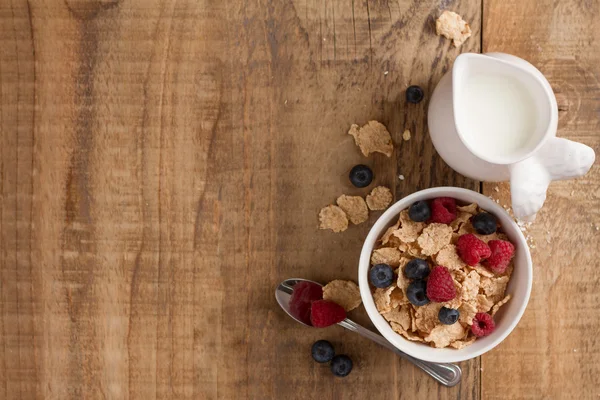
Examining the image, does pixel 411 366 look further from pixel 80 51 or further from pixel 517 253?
pixel 80 51

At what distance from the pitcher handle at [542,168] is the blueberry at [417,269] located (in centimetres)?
15

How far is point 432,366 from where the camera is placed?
1062mm

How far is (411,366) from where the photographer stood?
1080mm

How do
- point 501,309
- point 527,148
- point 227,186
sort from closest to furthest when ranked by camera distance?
point 527,148
point 501,309
point 227,186

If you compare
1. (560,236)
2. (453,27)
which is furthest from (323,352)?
Result: (453,27)

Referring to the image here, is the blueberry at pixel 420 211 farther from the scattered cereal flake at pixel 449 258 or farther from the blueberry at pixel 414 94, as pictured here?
the blueberry at pixel 414 94

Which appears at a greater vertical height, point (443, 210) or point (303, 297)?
point (443, 210)

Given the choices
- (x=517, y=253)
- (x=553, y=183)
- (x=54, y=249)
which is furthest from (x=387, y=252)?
(x=54, y=249)

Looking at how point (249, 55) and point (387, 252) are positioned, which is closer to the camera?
point (387, 252)

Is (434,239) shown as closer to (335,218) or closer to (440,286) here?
Answer: (440,286)

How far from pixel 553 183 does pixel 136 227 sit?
70 cm

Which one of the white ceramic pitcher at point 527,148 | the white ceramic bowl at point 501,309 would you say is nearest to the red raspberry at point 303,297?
the white ceramic bowl at point 501,309

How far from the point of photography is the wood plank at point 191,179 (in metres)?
1.07

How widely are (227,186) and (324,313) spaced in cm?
27
